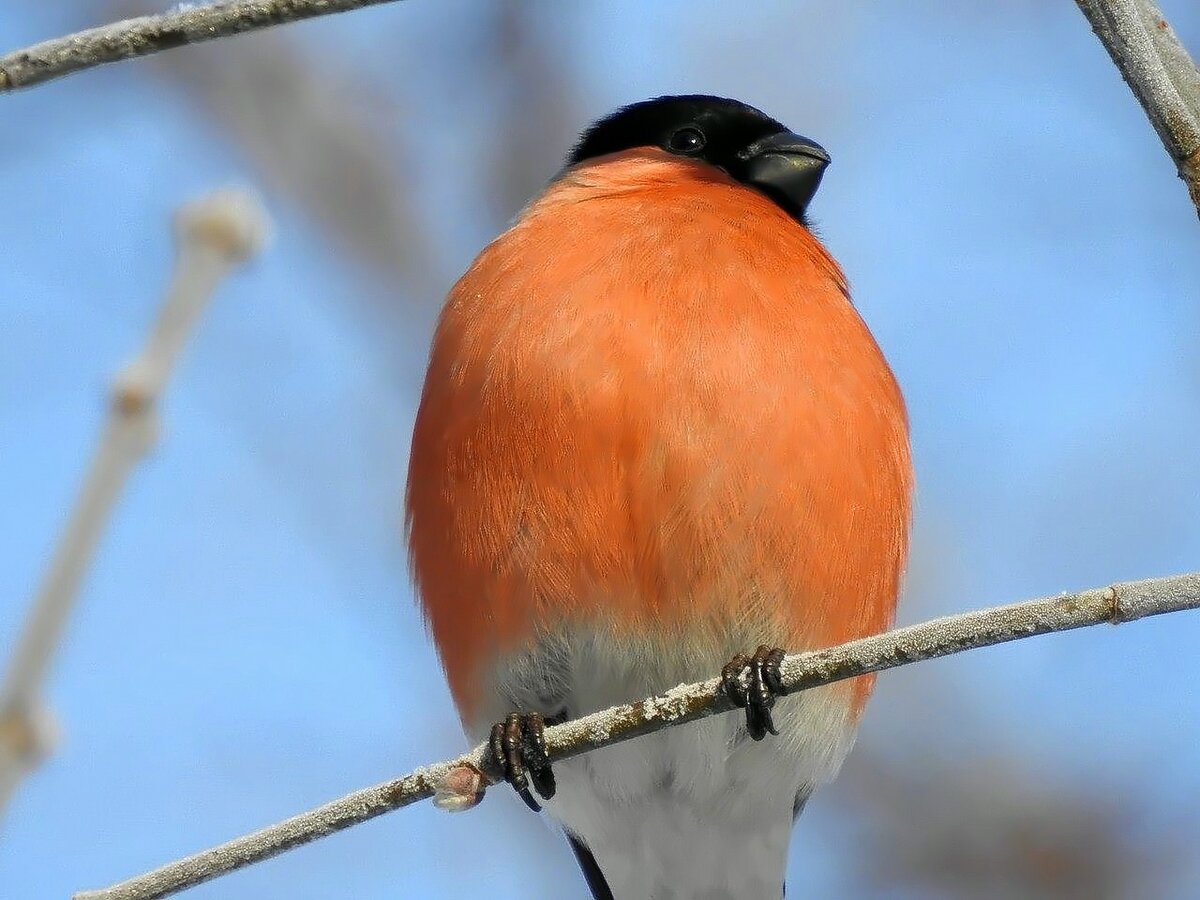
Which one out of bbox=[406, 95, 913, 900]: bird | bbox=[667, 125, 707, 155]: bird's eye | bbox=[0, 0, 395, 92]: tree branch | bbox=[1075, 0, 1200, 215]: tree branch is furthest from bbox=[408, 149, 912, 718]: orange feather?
bbox=[0, 0, 395, 92]: tree branch

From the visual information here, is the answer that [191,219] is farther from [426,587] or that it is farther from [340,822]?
[426,587]

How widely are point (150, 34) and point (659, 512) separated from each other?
1401mm

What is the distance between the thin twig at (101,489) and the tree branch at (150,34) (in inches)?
9.0

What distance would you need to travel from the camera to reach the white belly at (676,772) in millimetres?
3035

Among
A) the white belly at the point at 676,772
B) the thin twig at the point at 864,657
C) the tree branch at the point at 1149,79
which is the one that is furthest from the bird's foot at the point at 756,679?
the tree branch at the point at 1149,79

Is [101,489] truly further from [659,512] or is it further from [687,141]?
[687,141]

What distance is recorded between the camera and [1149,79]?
2.00 m

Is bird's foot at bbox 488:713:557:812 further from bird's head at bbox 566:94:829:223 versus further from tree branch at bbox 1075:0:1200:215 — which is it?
bird's head at bbox 566:94:829:223

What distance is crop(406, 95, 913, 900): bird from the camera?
2.95 m

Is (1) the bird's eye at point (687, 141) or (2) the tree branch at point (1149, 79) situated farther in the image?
(1) the bird's eye at point (687, 141)

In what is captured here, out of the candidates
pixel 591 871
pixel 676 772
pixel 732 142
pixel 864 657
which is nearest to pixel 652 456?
pixel 676 772

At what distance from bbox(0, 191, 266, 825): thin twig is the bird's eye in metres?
2.22

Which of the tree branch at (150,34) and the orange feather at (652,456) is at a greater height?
the tree branch at (150,34)

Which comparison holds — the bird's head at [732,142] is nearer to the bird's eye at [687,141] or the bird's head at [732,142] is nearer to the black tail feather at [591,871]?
the bird's eye at [687,141]
